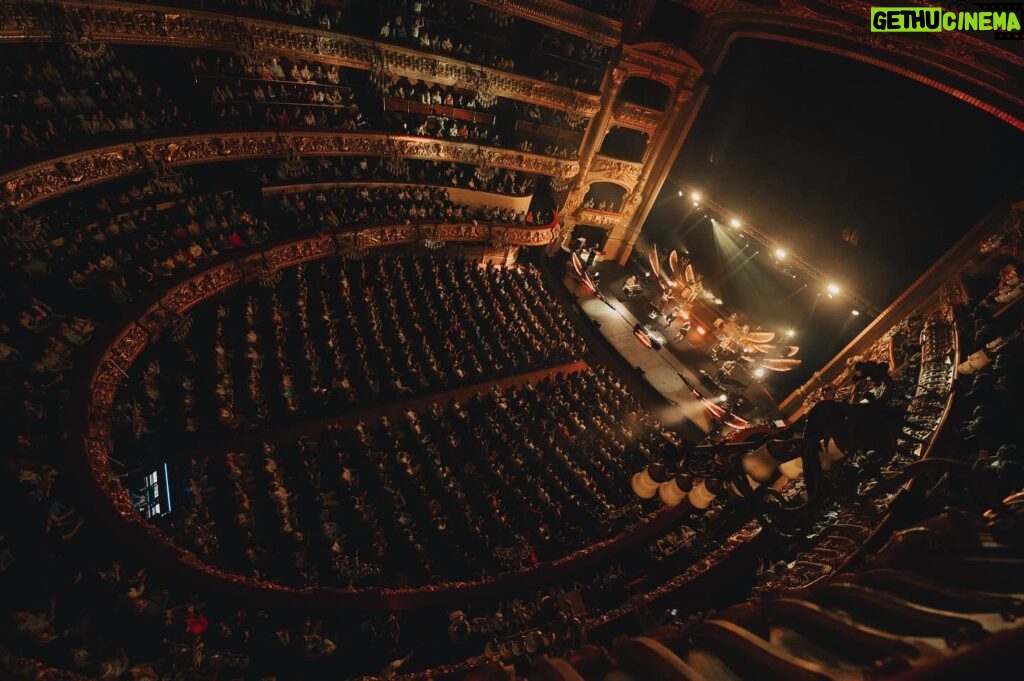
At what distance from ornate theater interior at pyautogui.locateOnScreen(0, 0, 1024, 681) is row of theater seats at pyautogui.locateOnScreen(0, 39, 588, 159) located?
110 mm

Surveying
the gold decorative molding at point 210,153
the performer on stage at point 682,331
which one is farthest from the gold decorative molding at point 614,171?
the performer on stage at point 682,331

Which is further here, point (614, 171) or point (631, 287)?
point (631, 287)

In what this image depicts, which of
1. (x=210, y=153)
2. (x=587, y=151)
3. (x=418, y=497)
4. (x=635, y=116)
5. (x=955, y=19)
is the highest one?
Answer: (x=955, y=19)

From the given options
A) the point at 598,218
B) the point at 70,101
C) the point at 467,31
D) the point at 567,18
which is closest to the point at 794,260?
the point at 598,218

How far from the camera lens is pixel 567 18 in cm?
2048

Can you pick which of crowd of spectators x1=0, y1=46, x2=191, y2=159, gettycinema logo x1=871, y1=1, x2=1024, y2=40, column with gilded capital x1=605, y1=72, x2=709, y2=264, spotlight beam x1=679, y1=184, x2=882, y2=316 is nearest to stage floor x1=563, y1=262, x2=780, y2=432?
column with gilded capital x1=605, y1=72, x2=709, y2=264

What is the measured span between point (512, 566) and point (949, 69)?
22457 mm

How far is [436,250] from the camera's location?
71.9ft

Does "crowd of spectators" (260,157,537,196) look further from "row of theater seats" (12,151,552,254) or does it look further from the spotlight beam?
the spotlight beam

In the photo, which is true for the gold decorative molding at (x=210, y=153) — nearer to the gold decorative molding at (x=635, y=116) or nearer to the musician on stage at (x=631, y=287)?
the gold decorative molding at (x=635, y=116)

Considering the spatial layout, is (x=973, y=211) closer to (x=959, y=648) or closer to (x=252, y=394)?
(x=959, y=648)

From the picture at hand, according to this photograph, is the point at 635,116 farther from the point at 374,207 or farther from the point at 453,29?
the point at 374,207

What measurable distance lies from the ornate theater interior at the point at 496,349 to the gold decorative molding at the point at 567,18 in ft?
0.58

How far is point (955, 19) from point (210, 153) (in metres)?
24.6
